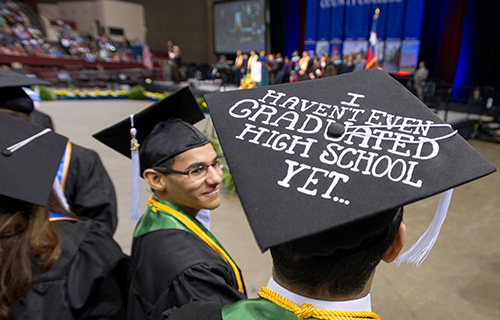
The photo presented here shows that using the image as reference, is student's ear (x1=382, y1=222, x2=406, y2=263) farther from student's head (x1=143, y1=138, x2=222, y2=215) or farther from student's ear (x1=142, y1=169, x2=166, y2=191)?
student's ear (x1=142, y1=169, x2=166, y2=191)

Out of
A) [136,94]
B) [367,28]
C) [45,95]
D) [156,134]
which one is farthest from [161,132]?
[367,28]

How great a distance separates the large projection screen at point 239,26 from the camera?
16875 mm

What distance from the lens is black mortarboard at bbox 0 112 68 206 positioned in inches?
39.5

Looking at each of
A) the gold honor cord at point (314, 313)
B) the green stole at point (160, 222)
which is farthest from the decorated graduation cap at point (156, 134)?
the gold honor cord at point (314, 313)

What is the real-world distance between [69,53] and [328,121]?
799 inches

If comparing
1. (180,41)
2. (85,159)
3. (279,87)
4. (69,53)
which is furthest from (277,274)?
(180,41)

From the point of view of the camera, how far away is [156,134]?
139 cm

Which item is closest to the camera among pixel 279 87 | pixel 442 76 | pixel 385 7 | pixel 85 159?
pixel 279 87

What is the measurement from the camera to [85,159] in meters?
1.84

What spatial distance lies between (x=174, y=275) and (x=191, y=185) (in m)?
0.38

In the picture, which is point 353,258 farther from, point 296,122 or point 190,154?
point 190,154

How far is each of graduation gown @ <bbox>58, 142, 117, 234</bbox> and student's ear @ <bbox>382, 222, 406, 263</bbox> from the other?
1.62 metres

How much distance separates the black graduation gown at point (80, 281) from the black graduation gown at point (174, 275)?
89mm

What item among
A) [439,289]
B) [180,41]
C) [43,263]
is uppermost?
[180,41]
